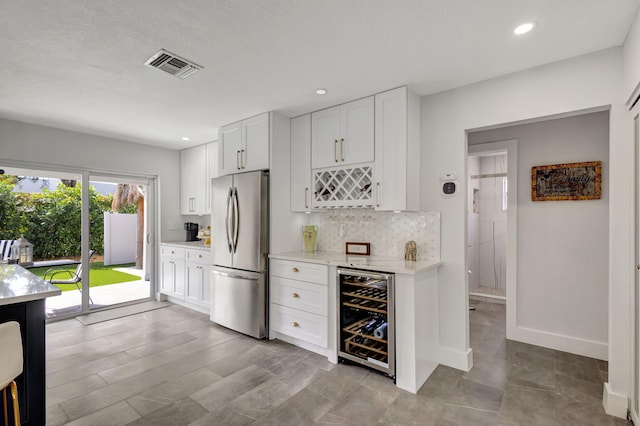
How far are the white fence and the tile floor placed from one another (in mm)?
1634

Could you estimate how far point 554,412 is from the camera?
2.12m

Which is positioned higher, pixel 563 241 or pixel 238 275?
pixel 563 241

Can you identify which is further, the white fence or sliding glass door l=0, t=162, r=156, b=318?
the white fence

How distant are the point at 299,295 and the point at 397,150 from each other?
170 cm

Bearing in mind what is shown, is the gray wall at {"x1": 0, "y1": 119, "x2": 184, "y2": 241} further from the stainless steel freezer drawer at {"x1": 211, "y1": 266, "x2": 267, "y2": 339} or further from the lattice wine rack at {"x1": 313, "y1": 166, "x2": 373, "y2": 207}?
the lattice wine rack at {"x1": 313, "y1": 166, "x2": 373, "y2": 207}

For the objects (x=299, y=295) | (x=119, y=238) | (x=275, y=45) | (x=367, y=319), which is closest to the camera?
(x=275, y=45)

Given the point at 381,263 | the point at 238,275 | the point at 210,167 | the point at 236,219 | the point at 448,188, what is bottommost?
the point at 238,275

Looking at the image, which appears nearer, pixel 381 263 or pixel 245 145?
pixel 381 263

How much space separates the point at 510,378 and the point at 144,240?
5221 mm

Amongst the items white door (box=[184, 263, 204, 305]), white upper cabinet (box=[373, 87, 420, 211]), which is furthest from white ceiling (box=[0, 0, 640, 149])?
white door (box=[184, 263, 204, 305])

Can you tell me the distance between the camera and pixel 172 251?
4828mm

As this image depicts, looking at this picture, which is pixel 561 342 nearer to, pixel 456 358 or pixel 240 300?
pixel 456 358

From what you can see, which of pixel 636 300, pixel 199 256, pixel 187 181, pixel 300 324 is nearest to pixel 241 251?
pixel 300 324

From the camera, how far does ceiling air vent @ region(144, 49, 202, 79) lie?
2256 millimetres
